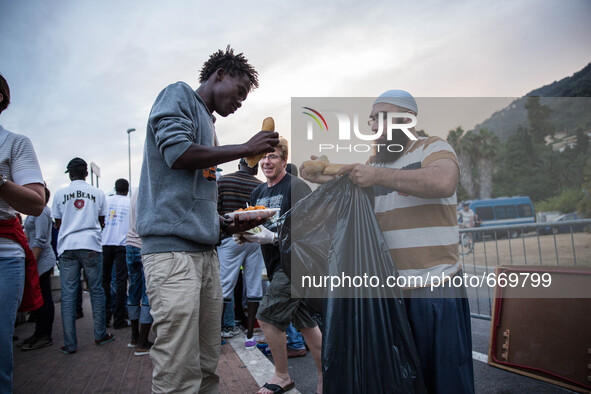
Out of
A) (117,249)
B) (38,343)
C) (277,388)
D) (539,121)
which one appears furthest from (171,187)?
(539,121)

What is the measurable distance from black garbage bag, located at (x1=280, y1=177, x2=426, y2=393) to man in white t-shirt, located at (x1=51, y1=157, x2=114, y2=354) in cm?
350

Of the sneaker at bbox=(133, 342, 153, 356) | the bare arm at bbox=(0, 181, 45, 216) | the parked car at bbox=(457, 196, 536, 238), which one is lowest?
the sneaker at bbox=(133, 342, 153, 356)

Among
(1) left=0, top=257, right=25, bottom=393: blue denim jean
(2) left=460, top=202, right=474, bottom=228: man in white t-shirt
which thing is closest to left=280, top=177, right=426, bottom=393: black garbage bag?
(1) left=0, top=257, right=25, bottom=393: blue denim jean

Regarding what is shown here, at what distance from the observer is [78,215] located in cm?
438

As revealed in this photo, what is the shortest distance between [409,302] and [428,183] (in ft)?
1.99

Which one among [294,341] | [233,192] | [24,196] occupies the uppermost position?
[233,192]

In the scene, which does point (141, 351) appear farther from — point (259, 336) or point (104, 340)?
point (259, 336)

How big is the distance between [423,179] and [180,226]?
115 cm

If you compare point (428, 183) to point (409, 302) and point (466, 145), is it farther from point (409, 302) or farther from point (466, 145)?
point (466, 145)

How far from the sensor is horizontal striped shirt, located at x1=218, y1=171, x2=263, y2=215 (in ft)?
14.4

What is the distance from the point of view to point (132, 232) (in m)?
4.31

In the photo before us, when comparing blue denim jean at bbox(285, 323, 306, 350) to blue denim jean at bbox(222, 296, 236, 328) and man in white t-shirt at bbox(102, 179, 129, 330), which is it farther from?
man in white t-shirt at bbox(102, 179, 129, 330)

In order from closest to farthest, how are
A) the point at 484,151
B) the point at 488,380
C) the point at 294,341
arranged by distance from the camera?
the point at 488,380 → the point at 294,341 → the point at 484,151

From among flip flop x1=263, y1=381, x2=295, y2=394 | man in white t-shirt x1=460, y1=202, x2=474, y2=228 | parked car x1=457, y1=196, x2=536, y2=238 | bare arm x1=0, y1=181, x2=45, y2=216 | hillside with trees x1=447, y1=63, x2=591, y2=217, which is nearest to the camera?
bare arm x1=0, y1=181, x2=45, y2=216
